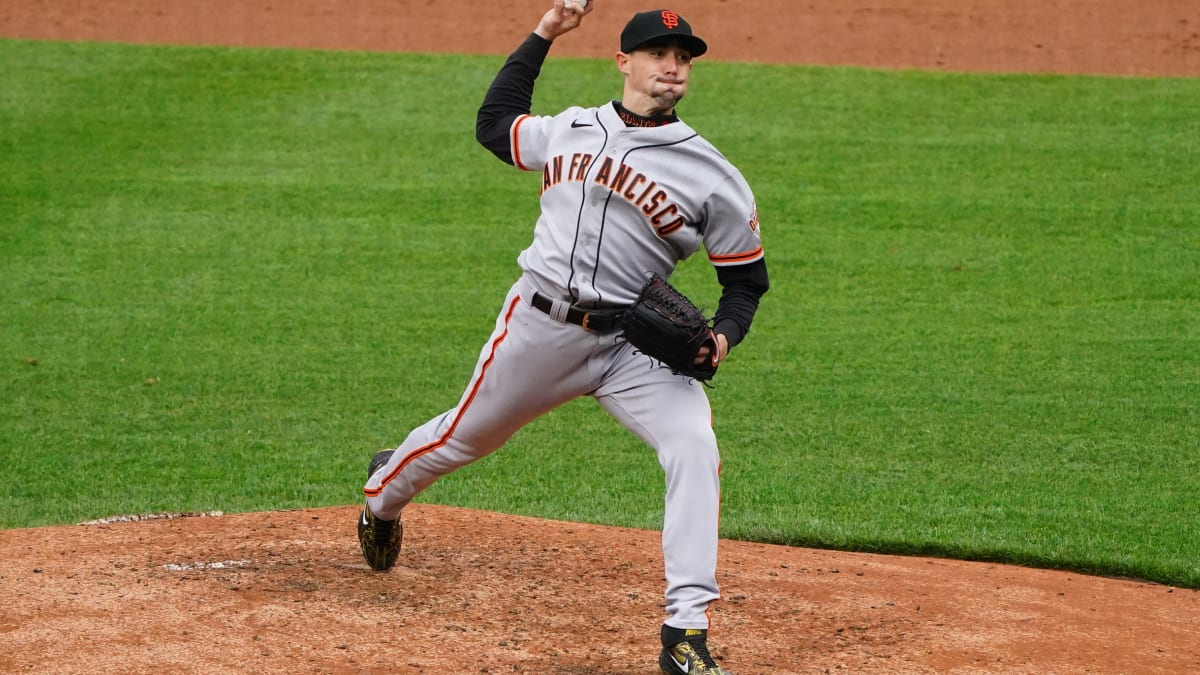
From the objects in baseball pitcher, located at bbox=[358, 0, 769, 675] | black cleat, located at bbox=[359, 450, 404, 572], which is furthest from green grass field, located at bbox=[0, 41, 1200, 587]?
baseball pitcher, located at bbox=[358, 0, 769, 675]

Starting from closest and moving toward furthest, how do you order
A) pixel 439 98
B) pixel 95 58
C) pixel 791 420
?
pixel 791 420 → pixel 439 98 → pixel 95 58

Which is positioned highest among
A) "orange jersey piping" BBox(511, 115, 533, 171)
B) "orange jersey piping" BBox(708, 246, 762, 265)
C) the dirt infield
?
"orange jersey piping" BBox(511, 115, 533, 171)

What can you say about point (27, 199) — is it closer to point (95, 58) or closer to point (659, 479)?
point (95, 58)

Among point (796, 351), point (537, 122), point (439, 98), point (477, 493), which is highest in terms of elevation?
point (439, 98)

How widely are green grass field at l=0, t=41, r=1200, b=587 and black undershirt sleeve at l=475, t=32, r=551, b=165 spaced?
198 cm

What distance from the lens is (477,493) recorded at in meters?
6.39

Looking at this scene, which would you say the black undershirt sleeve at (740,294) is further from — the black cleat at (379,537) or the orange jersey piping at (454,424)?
the black cleat at (379,537)

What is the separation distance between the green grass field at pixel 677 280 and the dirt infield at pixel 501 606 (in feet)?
2.07

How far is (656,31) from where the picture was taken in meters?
4.09

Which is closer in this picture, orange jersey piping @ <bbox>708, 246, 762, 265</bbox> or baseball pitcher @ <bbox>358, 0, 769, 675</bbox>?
baseball pitcher @ <bbox>358, 0, 769, 675</bbox>

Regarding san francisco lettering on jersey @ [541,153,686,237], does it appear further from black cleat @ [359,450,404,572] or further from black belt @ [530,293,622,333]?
black cleat @ [359,450,404,572]

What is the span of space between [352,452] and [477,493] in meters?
0.78

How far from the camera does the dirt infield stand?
159 inches

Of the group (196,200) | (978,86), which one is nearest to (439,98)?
(196,200)
